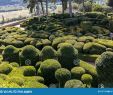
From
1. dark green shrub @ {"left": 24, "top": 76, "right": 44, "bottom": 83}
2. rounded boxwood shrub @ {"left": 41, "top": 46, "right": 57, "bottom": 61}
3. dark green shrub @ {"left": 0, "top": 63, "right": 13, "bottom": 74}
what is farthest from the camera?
rounded boxwood shrub @ {"left": 41, "top": 46, "right": 57, "bottom": 61}

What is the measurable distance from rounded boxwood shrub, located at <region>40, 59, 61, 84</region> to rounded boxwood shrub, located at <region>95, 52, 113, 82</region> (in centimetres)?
252

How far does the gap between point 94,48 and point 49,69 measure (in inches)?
392

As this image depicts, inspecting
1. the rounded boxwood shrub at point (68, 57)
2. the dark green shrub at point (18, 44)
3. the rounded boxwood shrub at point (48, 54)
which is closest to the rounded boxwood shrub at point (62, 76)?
the rounded boxwood shrub at point (68, 57)

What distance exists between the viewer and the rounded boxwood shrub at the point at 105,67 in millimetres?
20688

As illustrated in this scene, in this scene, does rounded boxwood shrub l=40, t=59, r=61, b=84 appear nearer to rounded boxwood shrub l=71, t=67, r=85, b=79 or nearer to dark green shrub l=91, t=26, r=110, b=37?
rounded boxwood shrub l=71, t=67, r=85, b=79

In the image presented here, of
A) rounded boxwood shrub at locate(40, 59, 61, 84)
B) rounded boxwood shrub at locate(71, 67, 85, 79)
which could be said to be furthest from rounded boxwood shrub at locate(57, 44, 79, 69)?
rounded boxwood shrub at locate(40, 59, 61, 84)

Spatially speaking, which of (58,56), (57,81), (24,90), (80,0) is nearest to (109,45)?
(58,56)

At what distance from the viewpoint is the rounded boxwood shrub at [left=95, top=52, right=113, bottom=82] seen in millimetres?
20688

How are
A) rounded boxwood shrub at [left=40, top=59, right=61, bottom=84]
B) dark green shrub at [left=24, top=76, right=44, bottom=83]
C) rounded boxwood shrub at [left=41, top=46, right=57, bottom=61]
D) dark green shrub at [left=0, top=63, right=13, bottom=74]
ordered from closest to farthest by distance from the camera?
dark green shrub at [left=24, top=76, right=44, bottom=83] → rounded boxwood shrub at [left=40, top=59, right=61, bottom=84] → dark green shrub at [left=0, top=63, right=13, bottom=74] → rounded boxwood shrub at [left=41, top=46, right=57, bottom=61]

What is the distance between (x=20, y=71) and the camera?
71.6 ft

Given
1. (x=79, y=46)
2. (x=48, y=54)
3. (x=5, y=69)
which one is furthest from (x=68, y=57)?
(x=79, y=46)

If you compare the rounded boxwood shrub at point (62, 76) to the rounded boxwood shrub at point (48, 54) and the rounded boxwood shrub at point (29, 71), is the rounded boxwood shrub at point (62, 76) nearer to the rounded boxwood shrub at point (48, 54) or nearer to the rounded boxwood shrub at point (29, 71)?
the rounded boxwood shrub at point (29, 71)

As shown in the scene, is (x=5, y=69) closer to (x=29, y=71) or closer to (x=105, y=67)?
(x=29, y=71)

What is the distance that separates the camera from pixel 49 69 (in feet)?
68.7
